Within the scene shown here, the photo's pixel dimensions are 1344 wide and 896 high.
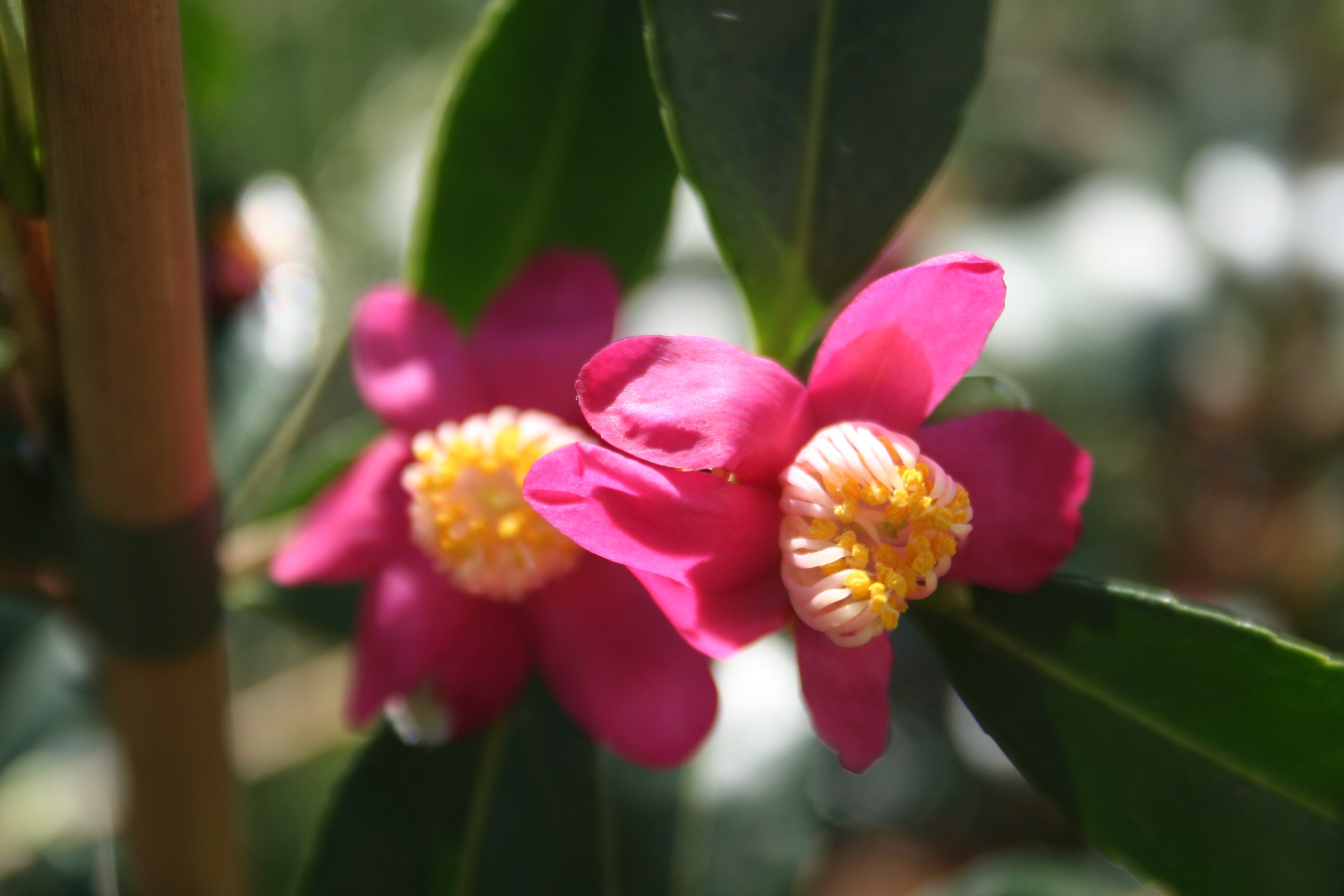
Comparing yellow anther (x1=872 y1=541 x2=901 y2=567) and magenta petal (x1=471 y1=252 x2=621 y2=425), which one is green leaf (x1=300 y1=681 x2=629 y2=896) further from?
yellow anther (x1=872 y1=541 x2=901 y2=567)

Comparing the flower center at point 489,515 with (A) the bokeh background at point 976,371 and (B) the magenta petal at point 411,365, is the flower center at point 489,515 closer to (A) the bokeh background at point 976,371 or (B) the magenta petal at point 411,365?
(B) the magenta petal at point 411,365

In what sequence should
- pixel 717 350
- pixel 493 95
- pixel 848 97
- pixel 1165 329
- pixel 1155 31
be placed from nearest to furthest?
pixel 717 350
pixel 848 97
pixel 493 95
pixel 1165 329
pixel 1155 31

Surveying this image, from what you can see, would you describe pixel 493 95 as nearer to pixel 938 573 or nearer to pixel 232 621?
pixel 938 573

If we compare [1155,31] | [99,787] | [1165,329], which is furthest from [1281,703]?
[1155,31]

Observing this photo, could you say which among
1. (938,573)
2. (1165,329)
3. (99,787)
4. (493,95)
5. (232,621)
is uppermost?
(493,95)

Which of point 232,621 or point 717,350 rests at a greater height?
point 717,350

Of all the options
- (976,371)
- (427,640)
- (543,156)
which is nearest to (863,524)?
(427,640)

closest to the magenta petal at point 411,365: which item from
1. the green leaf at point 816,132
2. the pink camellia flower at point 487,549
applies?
the pink camellia flower at point 487,549
